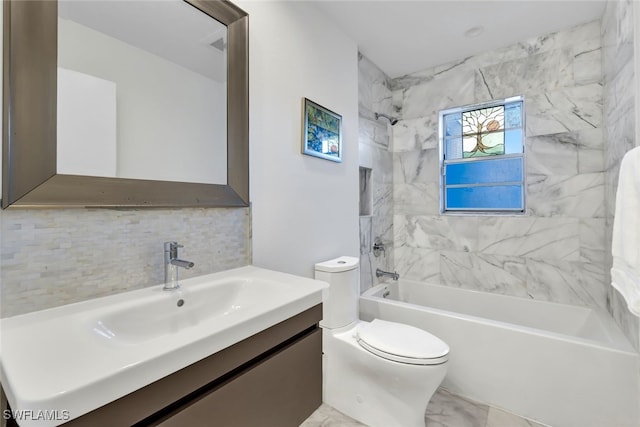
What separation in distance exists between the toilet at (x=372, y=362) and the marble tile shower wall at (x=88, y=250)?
0.78m

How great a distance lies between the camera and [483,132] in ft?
8.46

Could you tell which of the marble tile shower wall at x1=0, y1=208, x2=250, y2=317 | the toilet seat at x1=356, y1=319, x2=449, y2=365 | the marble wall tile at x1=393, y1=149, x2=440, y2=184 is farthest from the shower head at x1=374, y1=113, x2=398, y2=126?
the marble tile shower wall at x1=0, y1=208, x2=250, y2=317

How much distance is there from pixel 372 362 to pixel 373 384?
146 mm

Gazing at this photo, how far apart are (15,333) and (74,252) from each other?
0.27m

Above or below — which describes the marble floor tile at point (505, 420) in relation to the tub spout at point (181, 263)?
below

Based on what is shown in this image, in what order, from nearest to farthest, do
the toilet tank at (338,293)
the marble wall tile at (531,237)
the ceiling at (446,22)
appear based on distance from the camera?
the toilet tank at (338,293) → the ceiling at (446,22) → the marble wall tile at (531,237)

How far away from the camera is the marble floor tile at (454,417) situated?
5.13ft

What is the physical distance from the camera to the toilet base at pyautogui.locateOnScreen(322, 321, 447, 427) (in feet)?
4.58

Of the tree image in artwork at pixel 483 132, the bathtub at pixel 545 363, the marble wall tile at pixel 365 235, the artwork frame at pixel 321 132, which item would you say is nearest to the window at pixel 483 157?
the tree image in artwork at pixel 483 132

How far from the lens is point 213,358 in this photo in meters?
0.69

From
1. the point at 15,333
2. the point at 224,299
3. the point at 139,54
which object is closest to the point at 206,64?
the point at 139,54

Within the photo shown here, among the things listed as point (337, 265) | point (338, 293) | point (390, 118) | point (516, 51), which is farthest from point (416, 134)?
point (338, 293)

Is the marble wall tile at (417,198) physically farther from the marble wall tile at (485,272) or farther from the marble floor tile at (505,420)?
the marble floor tile at (505,420)

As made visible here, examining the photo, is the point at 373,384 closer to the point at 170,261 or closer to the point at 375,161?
the point at 170,261
